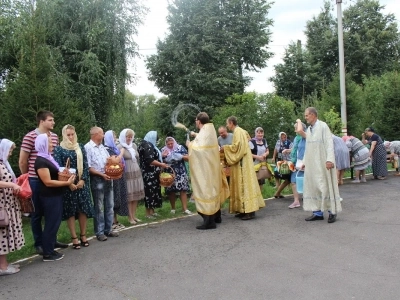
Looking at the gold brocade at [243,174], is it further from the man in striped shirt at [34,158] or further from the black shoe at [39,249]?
the black shoe at [39,249]

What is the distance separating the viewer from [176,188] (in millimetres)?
9477

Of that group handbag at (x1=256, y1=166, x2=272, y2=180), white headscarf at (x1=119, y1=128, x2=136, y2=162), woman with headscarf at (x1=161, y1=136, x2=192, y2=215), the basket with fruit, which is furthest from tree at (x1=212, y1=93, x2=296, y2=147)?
the basket with fruit

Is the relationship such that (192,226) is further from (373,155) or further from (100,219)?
(373,155)

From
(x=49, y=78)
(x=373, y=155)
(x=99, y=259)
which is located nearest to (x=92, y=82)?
(x=49, y=78)

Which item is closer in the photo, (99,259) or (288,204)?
(99,259)

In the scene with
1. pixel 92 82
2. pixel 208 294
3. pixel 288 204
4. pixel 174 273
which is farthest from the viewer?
pixel 92 82

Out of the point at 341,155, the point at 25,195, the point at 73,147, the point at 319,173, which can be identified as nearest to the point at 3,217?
the point at 25,195

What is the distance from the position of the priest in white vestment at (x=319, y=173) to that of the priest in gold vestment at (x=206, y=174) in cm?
169

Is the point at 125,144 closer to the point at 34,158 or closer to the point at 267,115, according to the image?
the point at 34,158

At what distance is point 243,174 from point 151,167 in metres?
1.92

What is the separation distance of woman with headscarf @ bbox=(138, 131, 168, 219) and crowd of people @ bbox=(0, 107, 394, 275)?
0.02 metres

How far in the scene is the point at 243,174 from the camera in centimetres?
861

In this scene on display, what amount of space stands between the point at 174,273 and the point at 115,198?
3.13 metres

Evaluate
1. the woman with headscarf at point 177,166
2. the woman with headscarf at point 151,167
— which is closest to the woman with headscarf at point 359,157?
the woman with headscarf at point 177,166
